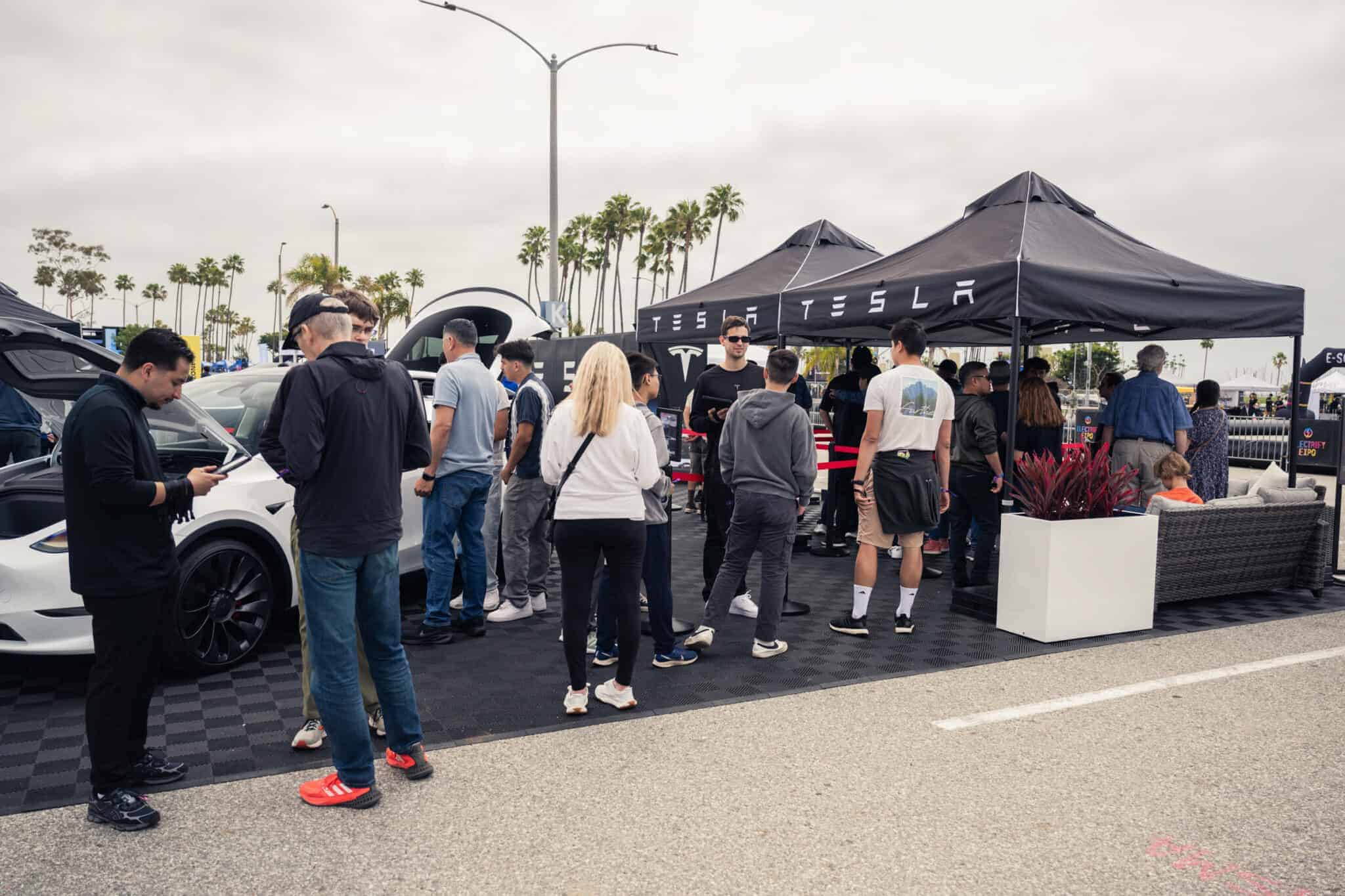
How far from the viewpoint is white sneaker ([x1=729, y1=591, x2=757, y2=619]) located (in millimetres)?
6484

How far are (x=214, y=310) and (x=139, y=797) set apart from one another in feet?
446

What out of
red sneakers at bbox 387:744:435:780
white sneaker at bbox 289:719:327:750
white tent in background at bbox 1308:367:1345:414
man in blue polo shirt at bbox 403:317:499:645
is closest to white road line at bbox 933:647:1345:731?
red sneakers at bbox 387:744:435:780

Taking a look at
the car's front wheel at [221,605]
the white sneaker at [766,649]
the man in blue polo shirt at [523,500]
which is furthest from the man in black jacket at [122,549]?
the white sneaker at [766,649]

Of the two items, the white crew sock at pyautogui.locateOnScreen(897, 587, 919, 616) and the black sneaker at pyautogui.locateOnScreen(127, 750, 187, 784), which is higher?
the white crew sock at pyautogui.locateOnScreen(897, 587, 919, 616)

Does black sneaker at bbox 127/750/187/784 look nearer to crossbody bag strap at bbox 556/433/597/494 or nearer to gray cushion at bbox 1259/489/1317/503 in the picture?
crossbody bag strap at bbox 556/433/597/494

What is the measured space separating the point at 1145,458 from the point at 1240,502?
83 centimetres

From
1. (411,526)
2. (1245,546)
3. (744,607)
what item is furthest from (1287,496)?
(411,526)

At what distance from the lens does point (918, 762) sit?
386 centimetres

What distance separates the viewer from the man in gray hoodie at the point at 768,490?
5.33 meters

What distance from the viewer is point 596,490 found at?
425 cm

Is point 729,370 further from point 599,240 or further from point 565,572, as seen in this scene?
point 599,240

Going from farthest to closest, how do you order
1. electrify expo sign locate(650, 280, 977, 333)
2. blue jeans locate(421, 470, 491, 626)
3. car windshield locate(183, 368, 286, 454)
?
1. electrify expo sign locate(650, 280, 977, 333)
2. blue jeans locate(421, 470, 491, 626)
3. car windshield locate(183, 368, 286, 454)

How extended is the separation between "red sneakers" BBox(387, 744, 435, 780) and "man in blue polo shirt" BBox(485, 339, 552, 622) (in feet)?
8.19

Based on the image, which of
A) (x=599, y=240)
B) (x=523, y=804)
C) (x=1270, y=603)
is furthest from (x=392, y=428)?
(x=599, y=240)
